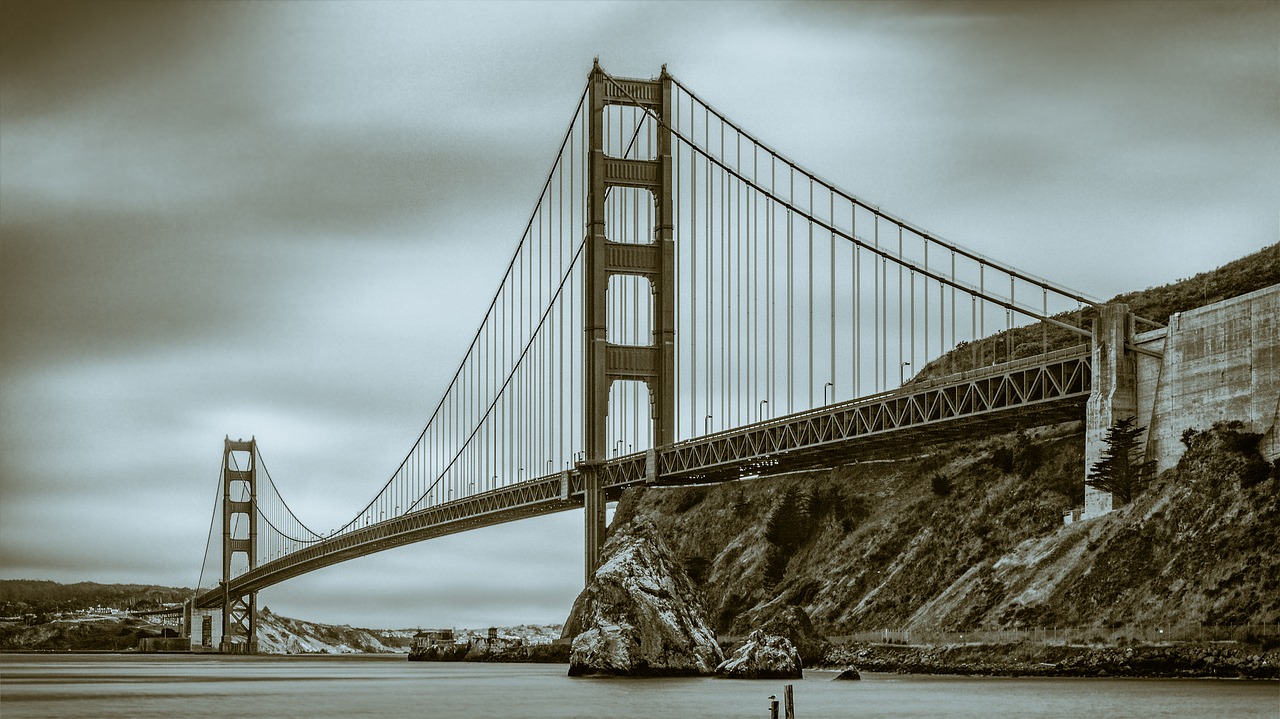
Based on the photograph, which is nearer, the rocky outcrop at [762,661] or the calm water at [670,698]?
the calm water at [670,698]

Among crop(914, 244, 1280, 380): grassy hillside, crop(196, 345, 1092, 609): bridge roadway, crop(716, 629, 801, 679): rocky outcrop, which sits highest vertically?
crop(914, 244, 1280, 380): grassy hillside

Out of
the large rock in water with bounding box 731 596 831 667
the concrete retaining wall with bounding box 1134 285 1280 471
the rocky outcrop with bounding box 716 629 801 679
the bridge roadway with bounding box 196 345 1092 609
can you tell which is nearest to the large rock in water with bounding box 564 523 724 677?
the rocky outcrop with bounding box 716 629 801 679

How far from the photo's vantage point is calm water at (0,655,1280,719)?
150 ft

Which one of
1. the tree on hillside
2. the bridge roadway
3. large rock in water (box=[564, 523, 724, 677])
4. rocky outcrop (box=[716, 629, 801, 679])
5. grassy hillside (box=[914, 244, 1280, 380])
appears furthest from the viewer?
grassy hillside (box=[914, 244, 1280, 380])

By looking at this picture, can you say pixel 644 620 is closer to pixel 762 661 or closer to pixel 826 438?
pixel 762 661

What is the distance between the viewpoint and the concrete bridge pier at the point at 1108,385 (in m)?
69.4

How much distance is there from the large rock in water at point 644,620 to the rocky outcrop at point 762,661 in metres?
2.16

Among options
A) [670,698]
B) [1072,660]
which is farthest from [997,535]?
[670,698]

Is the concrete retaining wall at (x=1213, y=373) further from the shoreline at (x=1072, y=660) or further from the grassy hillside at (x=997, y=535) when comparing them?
the shoreline at (x=1072, y=660)

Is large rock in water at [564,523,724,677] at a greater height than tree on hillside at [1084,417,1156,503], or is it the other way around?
tree on hillside at [1084,417,1156,503]

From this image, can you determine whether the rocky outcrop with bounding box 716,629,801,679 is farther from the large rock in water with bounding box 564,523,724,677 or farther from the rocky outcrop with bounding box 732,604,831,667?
the rocky outcrop with bounding box 732,604,831,667

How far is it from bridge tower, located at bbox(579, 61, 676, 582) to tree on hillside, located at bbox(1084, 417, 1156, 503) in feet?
110

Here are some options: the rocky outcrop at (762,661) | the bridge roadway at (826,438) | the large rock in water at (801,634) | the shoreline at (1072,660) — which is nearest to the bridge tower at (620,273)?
the bridge roadway at (826,438)

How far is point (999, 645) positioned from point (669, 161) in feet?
142
